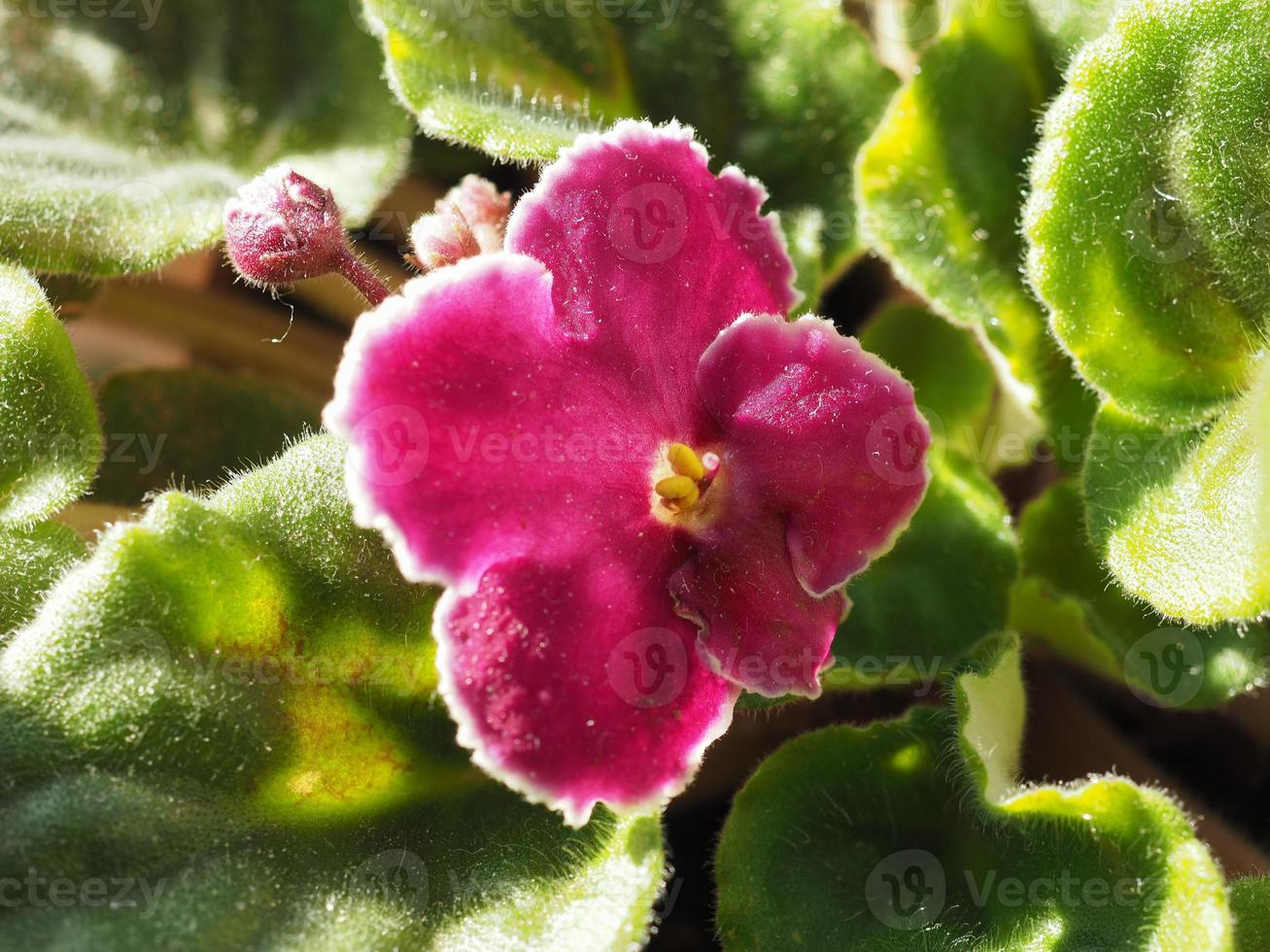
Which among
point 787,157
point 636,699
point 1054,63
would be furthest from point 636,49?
point 636,699

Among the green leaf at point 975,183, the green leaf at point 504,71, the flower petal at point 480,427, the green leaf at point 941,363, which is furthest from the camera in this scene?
the green leaf at point 941,363

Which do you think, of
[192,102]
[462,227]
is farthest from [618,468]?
[192,102]

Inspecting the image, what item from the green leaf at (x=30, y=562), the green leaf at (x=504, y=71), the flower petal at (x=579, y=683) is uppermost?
the green leaf at (x=504, y=71)

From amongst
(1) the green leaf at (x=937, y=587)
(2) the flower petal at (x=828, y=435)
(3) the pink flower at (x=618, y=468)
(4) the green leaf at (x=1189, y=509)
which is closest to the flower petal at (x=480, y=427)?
(3) the pink flower at (x=618, y=468)

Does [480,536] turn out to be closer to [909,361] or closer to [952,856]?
[952,856]

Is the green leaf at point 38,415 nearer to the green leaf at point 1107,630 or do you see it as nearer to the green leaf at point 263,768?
the green leaf at point 263,768

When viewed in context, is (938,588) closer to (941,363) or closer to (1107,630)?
(1107,630)
